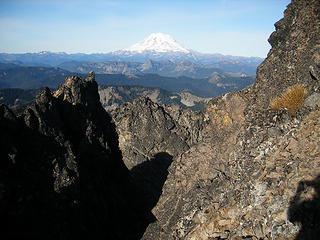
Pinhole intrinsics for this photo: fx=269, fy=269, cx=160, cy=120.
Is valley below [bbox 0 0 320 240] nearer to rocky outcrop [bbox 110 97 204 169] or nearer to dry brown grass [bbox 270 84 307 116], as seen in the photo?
dry brown grass [bbox 270 84 307 116]

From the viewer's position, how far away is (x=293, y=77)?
2223 centimetres

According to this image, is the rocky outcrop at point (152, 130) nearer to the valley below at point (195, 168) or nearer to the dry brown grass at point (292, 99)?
the valley below at point (195, 168)

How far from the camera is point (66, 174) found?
77.0 feet

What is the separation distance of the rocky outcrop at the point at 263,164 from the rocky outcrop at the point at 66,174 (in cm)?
466

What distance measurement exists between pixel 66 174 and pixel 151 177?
19385 mm

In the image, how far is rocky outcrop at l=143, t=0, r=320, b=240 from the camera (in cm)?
1412

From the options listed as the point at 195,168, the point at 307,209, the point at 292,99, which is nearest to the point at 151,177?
the point at 195,168

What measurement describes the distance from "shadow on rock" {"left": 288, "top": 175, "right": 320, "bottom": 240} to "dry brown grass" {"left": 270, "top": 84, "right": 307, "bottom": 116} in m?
6.82

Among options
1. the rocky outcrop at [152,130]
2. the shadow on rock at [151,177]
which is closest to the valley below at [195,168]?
the shadow on rock at [151,177]

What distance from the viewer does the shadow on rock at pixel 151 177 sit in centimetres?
3406

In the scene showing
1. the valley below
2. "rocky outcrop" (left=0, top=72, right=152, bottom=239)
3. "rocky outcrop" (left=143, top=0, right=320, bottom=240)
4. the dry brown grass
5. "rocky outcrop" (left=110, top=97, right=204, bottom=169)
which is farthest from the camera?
"rocky outcrop" (left=110, top=97, right=204, bottom=169)

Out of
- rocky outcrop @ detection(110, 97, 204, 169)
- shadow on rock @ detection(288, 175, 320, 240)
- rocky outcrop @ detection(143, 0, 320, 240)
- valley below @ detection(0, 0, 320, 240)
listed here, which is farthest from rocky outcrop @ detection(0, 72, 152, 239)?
shadow on rock @ detection(288, 175, 320, 240)

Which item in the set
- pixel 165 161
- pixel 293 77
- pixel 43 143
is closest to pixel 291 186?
pixel 293 77

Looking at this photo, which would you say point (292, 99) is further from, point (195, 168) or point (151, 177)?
point (151, 177)
